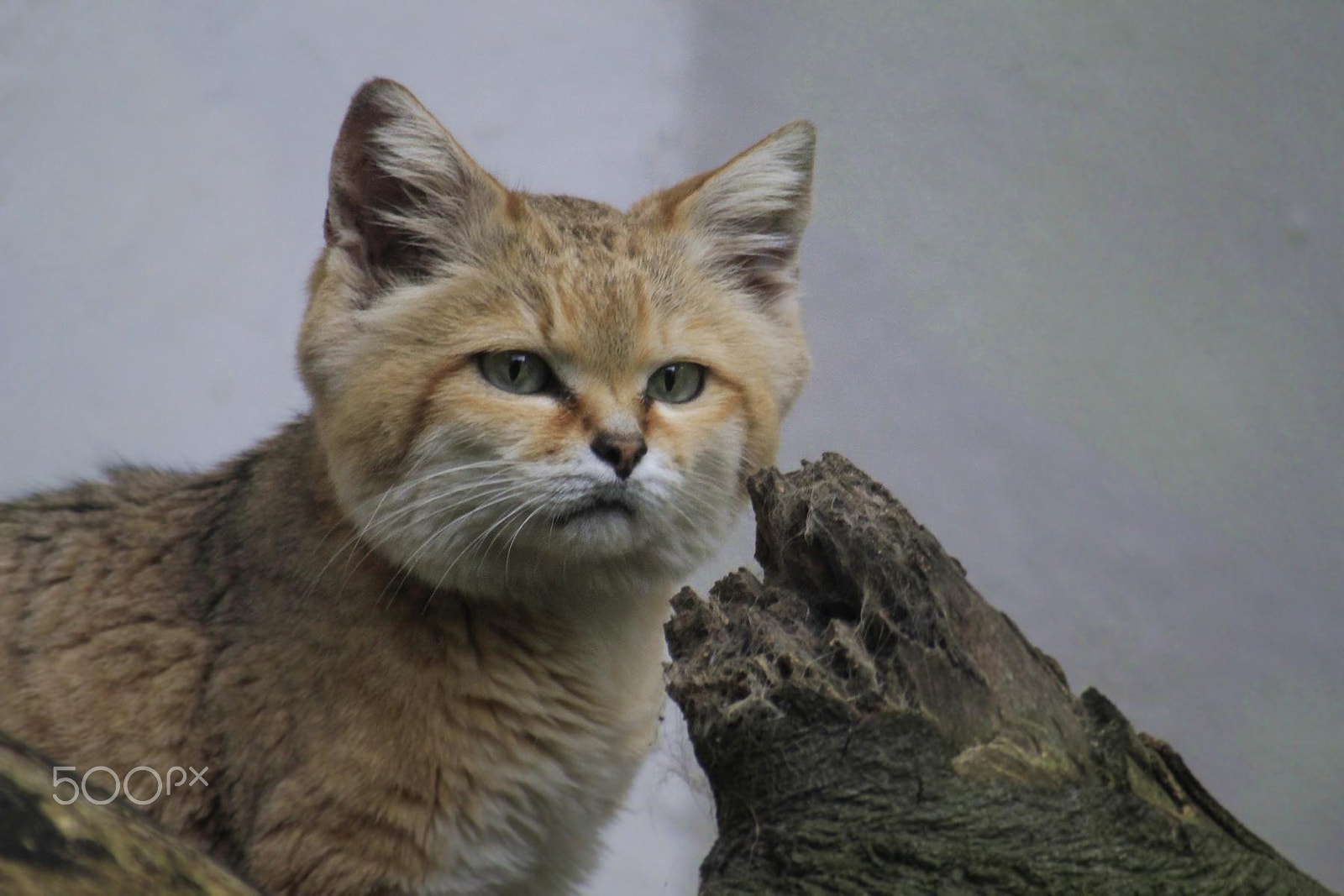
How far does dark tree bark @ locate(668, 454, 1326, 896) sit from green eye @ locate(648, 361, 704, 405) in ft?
1.31

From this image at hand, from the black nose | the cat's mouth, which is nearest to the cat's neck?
the cat's mouth

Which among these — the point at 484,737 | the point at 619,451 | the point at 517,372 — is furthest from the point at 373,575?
the point at 619,451

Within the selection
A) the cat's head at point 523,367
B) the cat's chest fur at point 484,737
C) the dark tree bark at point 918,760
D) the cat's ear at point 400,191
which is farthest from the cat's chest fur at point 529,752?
the cat's ear at point 400,191

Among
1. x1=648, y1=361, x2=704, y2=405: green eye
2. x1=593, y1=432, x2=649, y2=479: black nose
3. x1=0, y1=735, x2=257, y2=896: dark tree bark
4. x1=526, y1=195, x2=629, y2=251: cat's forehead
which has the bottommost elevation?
x1=0, y1=735, x2=257, y2=896: dark tree bark

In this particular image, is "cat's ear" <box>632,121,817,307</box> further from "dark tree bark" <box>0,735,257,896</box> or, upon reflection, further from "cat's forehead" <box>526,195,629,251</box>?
"dark tree bark" <box>0,735,257,896</box>

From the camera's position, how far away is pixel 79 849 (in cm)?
140

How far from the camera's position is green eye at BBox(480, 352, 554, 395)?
79.7 inches

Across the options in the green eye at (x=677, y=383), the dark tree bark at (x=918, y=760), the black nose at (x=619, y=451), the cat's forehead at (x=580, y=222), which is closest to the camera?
the dark tree bark at (x=918, y=760)

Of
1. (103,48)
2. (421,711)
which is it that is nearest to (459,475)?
(421,711)

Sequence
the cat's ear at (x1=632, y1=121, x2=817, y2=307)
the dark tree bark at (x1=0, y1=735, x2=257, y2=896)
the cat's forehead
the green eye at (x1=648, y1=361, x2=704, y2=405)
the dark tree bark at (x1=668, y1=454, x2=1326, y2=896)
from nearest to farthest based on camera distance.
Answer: the dark tree bark at (x1=0, y1=735, x2=257, y2=896) < the dark tree bark at (x1=668, y1=454, x2=1326, y2=896) < the green eye at (x1=648, y1=361, x2=704, y2=405) < the cat's forehead < the cat's ear at (x1=632, y1=121, x2=817, y2=307)

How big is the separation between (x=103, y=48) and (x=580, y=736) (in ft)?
7.96

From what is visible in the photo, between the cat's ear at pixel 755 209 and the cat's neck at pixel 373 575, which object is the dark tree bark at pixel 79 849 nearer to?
the cat's neck at pixel 373 575

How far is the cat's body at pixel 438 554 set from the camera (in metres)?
1.97

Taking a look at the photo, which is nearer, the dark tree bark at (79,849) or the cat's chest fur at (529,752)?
the dark tree bark at (79,849)
